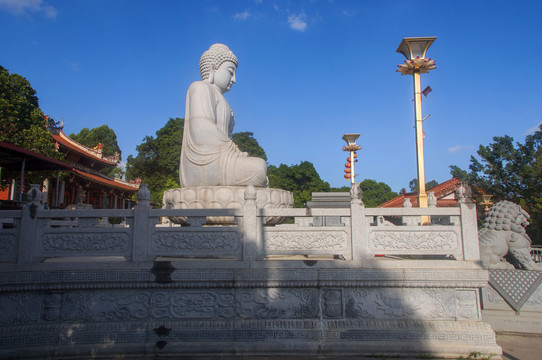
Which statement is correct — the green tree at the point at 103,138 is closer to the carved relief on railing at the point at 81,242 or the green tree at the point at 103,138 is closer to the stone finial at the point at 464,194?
the carved relief on railing at the point at 81,242

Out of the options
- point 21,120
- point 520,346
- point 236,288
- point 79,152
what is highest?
point 79,152

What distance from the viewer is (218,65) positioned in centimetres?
770

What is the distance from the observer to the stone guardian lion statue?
557cm

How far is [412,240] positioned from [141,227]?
3431 millimetres

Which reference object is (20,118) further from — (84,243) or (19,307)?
(84,243)

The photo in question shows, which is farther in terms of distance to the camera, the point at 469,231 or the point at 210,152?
the point at 210,152

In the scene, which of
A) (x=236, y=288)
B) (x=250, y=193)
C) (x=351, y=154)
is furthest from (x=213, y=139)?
(x=351, y=154)

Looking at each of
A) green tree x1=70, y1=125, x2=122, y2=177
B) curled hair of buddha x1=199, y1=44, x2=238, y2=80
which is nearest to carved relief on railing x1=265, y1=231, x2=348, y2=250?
curled hair of buddha x1=199, y1=44, x2=238, y2=80

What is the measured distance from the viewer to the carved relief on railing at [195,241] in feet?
14.7

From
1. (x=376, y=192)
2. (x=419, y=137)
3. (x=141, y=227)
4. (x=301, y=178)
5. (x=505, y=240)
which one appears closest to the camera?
(x=141, y=227)

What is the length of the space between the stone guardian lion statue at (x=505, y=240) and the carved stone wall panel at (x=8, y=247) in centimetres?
666

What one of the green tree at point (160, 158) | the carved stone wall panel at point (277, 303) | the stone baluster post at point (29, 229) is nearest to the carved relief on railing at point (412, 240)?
the carved stone wall panel at point (277, 303)

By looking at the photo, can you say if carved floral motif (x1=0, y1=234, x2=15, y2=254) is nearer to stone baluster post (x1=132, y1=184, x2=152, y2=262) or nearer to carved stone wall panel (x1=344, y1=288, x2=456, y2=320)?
stone baluster post (x1=132, y1=184, x2=152, y2=262)

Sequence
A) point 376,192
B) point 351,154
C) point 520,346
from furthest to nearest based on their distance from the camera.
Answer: point 376,192
point 351,154
point 520,346
